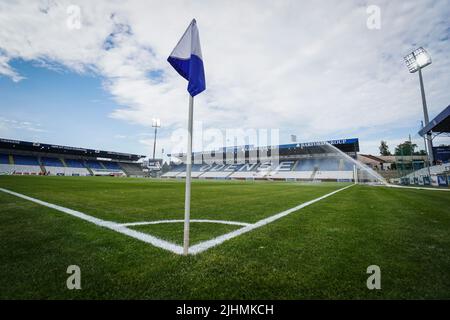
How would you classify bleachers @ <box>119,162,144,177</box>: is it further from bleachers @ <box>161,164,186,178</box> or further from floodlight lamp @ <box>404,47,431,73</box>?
floodlight lamp @ <box>404,47,431,73</box>

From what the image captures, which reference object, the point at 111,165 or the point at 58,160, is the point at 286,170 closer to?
the point at 111,165

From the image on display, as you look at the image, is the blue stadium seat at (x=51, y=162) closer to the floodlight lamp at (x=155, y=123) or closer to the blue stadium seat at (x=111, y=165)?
the blue stadium seat at (x=111, y=165)

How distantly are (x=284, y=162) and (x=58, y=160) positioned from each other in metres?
63.8

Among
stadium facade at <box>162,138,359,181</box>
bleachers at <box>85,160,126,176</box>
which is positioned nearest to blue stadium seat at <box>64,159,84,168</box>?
Answer: bleachers at <box>85,160,126,176</box>

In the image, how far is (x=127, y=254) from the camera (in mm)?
3002

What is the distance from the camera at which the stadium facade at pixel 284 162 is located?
45966 mm

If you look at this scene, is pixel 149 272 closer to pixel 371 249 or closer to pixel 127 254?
pixel 127 254

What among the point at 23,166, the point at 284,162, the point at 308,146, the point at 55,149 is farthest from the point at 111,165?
the point at 308,146

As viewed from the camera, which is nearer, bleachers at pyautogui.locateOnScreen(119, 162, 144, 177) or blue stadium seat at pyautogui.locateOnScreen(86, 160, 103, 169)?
blue stadium seat at pyautogui.locateOnScreen(86, 160, 103, 169)

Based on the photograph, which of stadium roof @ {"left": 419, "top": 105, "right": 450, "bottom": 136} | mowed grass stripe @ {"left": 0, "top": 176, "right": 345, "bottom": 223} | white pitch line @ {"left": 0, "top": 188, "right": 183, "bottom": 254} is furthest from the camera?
stadium roof @ {"left": 419, "top": 105, "right": 450, "bottom": 136}

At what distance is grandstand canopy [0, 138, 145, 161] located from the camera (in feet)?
173

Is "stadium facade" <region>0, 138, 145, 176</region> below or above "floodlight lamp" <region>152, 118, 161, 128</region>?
below
